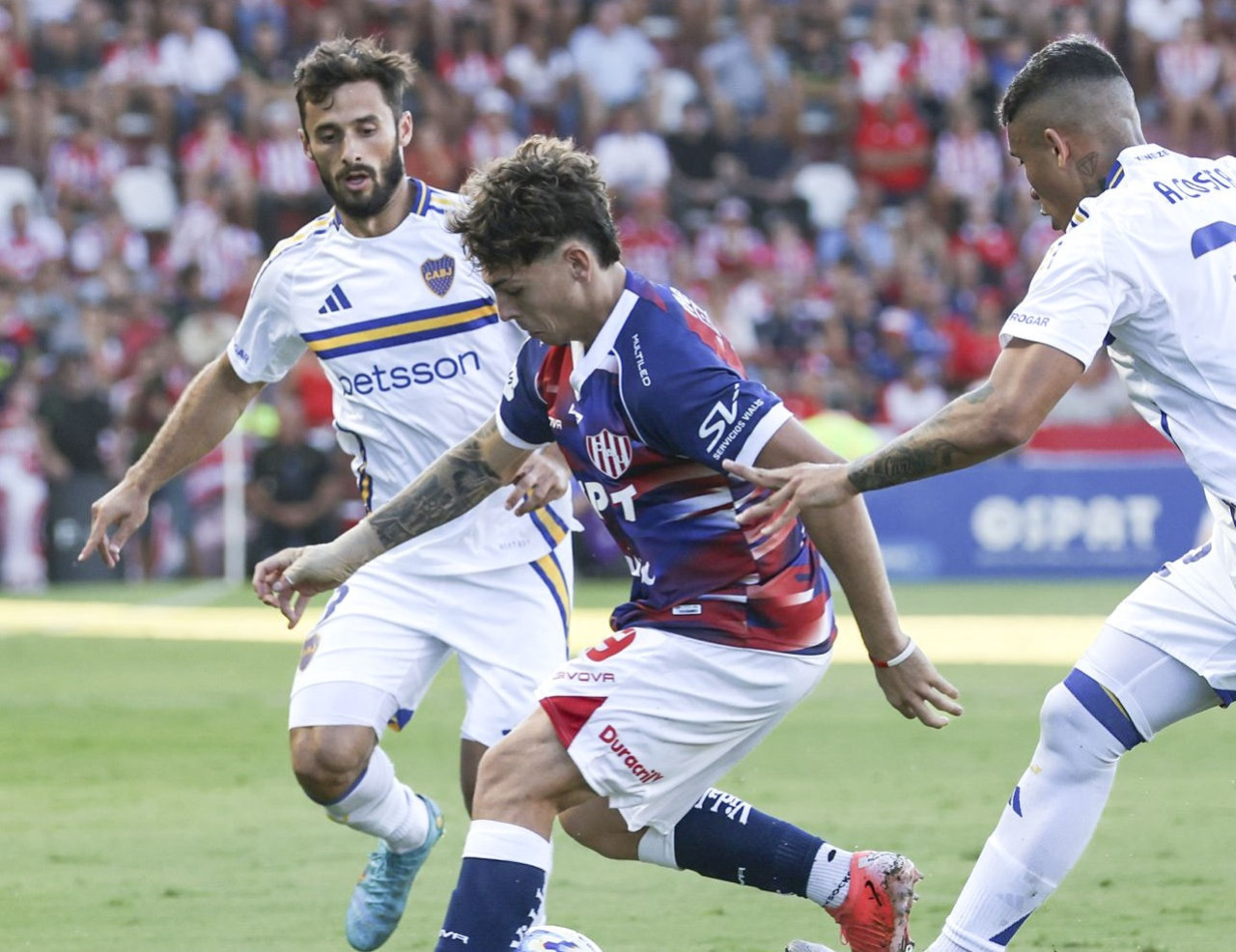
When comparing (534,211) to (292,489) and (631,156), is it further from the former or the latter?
(631,156)

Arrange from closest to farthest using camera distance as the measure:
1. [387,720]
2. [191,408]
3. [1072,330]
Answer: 1. [1072,330]
2. [387,720]
3. [191,408]

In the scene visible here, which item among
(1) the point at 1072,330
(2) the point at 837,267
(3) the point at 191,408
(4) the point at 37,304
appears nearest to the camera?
(1) the point at 1072,330

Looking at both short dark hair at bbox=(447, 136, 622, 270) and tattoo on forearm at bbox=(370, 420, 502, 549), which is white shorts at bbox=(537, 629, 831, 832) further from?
short dark hair at bbox=(447, 136, 622, 270)

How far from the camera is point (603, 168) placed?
2038 centimetres

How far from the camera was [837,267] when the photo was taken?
22.2m

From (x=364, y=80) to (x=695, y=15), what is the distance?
1904 cm

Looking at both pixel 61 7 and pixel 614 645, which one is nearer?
pixel 614 645

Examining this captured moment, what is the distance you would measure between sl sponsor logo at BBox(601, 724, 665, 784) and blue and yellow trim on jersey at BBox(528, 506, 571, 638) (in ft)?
5.61

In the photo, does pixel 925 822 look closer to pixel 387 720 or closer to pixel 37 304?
pixel 387 720

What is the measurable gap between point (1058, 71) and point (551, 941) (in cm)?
250

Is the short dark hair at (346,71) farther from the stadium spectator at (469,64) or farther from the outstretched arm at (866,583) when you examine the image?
the stadium spectator at (469,64)

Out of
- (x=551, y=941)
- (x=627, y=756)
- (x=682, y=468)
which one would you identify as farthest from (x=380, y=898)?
(x=682, y=468)

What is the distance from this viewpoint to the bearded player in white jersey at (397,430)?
6367 mm

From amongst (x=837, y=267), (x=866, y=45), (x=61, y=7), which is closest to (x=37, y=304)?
(x=61, y=7)
